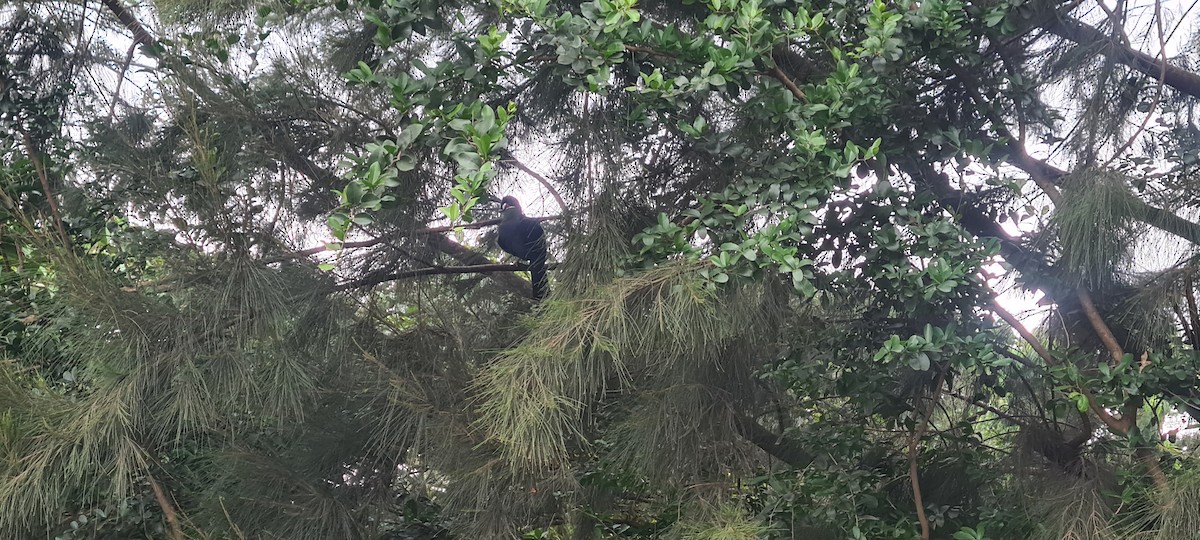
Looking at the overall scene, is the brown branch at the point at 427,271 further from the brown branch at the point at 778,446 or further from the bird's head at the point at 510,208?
the brown branch at the point at 778,446

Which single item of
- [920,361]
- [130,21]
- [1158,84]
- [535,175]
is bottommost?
[920,361]

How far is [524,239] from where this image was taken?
2891 millimetres

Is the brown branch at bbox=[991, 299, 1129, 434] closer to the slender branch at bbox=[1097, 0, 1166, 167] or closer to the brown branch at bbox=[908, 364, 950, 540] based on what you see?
the brown branch at bbox=[908, 364, 950, 540]

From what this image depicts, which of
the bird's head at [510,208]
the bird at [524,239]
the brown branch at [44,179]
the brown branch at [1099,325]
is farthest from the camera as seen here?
the bird's head at [510,208]

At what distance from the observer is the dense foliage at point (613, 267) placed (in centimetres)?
200

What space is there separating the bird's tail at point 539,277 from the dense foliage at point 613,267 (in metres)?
0.08

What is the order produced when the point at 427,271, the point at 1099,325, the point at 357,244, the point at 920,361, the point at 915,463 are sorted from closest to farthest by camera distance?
the point at 920,361 < the point at 1099,325 < the point at 915,463 < the point at 357,244 < the point at 427,271

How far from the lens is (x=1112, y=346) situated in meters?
2.10

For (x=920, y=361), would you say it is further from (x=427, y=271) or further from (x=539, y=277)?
(x=427, y=271)

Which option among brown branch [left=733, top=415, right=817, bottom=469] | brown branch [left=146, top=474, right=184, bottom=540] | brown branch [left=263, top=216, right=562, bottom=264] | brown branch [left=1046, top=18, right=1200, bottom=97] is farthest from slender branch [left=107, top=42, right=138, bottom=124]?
brown branch [left=1046, top=18, right=1200, bottom=97]

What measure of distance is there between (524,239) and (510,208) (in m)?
0.18

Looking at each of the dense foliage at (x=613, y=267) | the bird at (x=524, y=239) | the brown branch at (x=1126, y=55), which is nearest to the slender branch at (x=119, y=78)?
the dense foliage at (x=613, y=267)

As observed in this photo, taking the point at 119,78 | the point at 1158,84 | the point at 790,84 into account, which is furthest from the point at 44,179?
the point at 1158,84

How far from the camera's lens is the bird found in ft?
9.06
